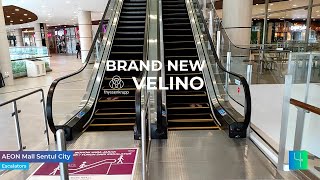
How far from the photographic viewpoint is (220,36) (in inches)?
294

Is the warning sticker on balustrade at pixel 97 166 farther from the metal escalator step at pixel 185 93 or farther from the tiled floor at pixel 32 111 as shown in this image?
the metal escalator step at pixel 185 93

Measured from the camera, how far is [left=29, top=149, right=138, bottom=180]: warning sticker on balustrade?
10.3 feet

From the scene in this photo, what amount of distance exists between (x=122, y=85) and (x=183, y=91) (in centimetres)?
144

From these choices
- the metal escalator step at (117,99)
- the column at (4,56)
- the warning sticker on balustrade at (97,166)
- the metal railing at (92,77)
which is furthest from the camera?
the column at (4,56)

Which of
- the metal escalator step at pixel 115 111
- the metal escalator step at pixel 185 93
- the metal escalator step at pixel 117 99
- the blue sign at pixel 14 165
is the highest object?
the blue sign at pixel 14 165

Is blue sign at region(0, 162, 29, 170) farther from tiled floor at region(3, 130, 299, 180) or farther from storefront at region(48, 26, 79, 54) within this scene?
storefront at region(48, 26, 79, 54)

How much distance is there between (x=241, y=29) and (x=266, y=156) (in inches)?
209

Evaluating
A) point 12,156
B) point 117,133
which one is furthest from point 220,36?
point 12,156

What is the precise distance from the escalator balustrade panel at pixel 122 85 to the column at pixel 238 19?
266 centimetres

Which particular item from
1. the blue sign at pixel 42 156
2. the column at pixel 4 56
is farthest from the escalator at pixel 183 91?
the column at pixel 4 56

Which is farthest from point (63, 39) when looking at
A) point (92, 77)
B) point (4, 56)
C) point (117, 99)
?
point (117, 99)

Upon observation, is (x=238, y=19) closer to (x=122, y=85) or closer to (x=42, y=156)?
(x=122, y=85)

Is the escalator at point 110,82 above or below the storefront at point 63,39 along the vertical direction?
below

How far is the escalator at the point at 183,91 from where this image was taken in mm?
5250
